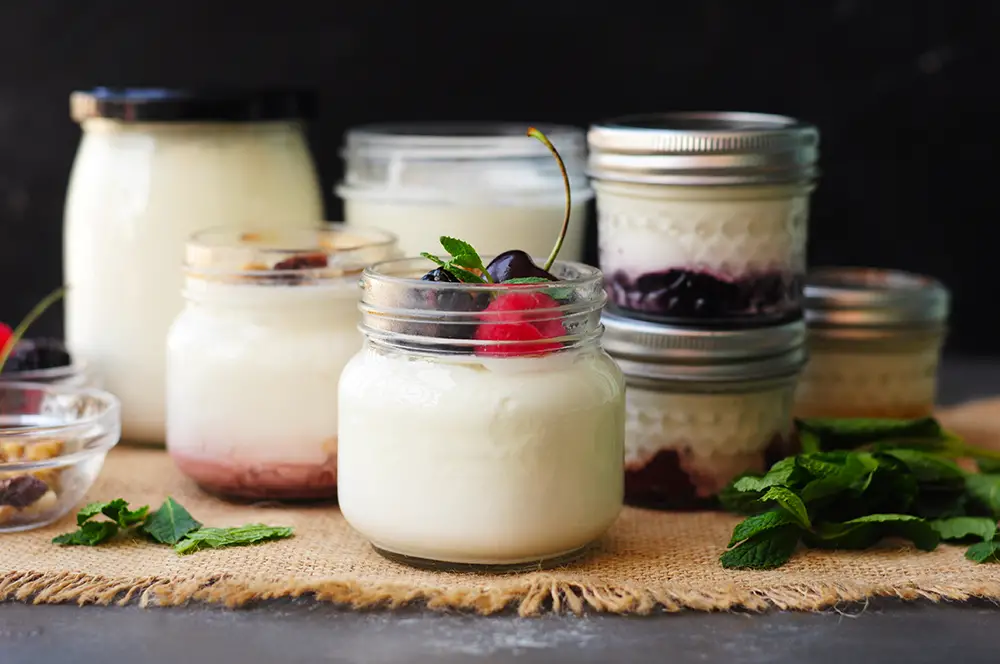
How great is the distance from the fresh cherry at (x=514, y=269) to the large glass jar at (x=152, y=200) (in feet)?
1.73

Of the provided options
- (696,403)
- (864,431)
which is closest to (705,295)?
(696,403)

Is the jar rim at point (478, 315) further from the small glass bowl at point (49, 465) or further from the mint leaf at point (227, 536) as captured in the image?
the small glass bowl at point (49, 465)

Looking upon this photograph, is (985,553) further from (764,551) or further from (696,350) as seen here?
(696,350)

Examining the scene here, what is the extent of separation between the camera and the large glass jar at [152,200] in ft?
5.50

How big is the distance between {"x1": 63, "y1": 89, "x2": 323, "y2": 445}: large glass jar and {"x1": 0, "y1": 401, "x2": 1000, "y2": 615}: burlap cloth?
0.37m

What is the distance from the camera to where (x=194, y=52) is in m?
2.13

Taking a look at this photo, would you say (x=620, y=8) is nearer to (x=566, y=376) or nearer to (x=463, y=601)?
(x=566, y=376)

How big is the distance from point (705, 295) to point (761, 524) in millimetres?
270

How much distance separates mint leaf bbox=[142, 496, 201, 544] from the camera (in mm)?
1327

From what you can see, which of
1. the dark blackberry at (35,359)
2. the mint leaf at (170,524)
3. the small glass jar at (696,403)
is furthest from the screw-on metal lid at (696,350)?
the dark blackberry at (35,359)

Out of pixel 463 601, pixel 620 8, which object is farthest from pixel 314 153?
pixel 463 601

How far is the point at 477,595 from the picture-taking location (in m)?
→ 1.16

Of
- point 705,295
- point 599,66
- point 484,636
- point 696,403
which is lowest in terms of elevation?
point 484,636

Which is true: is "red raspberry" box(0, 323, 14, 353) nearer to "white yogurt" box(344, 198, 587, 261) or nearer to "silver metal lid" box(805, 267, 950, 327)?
"white yogurt" box(344, 198, 587, 261)
